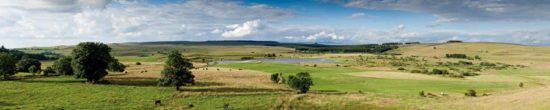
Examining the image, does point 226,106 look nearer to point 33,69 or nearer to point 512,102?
point 512,102

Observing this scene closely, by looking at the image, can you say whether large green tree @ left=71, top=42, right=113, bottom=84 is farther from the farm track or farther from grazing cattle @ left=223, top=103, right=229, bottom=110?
the farm track

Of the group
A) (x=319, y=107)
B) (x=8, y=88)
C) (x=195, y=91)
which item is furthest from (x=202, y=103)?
(x=8, y=88)

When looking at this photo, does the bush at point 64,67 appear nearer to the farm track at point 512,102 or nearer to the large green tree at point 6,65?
the large green tree at point 6,65

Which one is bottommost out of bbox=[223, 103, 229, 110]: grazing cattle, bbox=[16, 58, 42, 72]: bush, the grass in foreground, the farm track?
the grass in foreground

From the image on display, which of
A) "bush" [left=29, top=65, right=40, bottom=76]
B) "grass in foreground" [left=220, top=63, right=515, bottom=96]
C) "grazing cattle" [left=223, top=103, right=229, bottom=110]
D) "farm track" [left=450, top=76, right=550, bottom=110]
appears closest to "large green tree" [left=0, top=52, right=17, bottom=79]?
"bush" [left=29, top=65, right=40, bottom=76]

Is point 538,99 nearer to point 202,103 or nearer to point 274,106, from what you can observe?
point 274,106

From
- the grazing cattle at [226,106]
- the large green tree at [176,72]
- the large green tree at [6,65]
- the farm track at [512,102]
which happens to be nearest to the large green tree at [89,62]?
the large green tree at [176,72]
